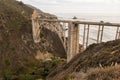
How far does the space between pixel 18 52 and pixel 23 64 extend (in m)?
3.84

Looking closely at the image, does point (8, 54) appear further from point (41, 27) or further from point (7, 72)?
point (41, 27)

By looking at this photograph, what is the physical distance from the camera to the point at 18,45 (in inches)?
1916

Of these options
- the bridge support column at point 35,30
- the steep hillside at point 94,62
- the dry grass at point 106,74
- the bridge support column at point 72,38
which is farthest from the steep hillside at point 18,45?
the dry grass at point 106,74

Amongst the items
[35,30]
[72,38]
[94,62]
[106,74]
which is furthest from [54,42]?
[106,74]

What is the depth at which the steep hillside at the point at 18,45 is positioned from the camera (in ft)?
141

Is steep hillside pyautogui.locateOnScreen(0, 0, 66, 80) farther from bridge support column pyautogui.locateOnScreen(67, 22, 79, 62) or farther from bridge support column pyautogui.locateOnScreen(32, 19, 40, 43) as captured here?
bridge support column pyautogui.locateOnScreen(67, 22, 79, 62)

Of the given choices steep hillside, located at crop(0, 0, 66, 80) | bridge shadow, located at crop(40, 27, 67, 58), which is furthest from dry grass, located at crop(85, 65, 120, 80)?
bridge shadow, located at crop(40, 27, 67, 58)

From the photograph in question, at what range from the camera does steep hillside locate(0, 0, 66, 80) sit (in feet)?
141

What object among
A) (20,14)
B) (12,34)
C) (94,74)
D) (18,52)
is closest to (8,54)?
(18,52)

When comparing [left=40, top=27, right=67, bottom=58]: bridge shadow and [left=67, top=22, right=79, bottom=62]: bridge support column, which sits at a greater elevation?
[left=67, top=22, right=79, bottom=62]: bridge support column

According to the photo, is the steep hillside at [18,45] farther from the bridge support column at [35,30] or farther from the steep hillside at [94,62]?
the steep hillside at [94,62]

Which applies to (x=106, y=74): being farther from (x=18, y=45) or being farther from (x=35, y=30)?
(x=35, y=30)

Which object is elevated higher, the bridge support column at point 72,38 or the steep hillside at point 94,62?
the steep hillside at point 94,62

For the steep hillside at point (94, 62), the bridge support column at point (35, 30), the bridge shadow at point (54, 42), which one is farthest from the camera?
the bridge support column at point (35, 30)
